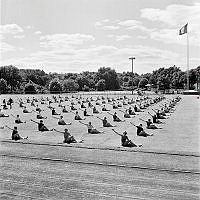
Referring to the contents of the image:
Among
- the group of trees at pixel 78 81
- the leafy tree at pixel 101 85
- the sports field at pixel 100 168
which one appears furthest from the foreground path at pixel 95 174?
the leafy tree at pixel 101 85

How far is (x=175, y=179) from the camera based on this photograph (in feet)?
46.0

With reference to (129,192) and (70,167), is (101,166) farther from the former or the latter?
(129,192)

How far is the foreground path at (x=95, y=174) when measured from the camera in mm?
12477

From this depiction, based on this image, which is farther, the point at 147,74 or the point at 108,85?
the point at 147,74

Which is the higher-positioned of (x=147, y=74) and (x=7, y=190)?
(x=147, y=74)

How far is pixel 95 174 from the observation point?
1483cm

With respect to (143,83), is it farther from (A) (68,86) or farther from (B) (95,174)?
(B) (95,174)

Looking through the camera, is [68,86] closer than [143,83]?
Yes

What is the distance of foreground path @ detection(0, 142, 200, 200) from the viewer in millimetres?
12477

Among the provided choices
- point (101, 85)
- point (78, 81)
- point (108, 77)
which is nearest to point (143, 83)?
point (108, 77)

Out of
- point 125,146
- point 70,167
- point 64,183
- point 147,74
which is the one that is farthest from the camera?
point 147,74

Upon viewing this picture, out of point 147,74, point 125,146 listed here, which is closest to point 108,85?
point 147,74

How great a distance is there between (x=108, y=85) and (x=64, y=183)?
137 m

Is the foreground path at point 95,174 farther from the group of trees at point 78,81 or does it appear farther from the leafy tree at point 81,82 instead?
the leafy tree at point 81,82
